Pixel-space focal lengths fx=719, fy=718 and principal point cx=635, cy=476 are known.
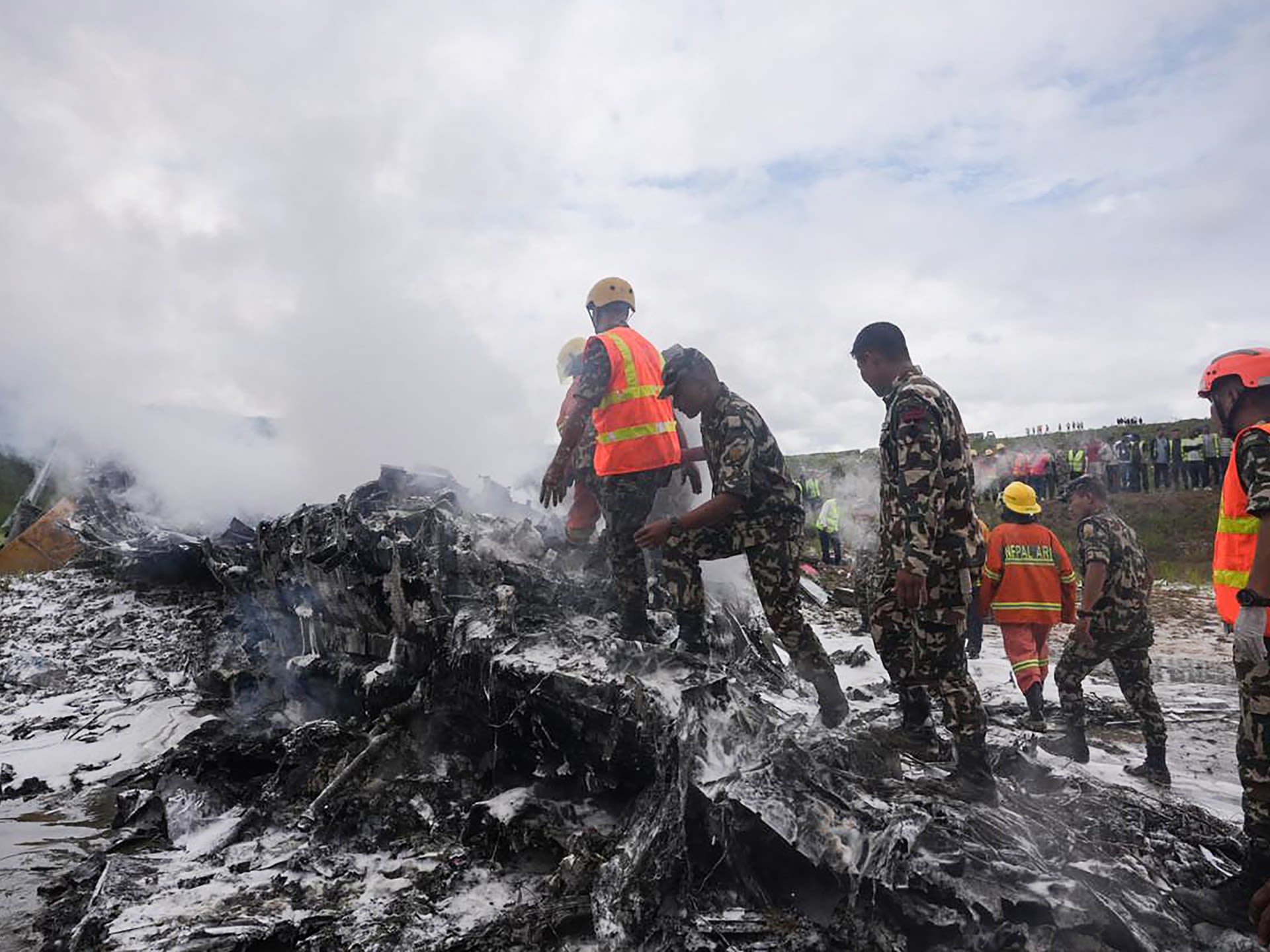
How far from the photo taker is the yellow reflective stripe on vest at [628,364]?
3803 millimetres

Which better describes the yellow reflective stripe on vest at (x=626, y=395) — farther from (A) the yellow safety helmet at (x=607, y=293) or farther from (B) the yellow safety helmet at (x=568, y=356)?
(B) the yellow safety helmet at (x=568, y=356)

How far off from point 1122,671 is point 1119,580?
20.6 inches

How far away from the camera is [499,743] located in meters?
3.56

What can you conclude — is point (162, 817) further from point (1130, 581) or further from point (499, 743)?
point (1130, 581)

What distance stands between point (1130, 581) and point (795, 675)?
6.34ft

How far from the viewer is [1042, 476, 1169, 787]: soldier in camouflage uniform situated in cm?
386

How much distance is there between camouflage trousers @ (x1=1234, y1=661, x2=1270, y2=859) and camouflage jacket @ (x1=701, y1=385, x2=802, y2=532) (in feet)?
5.54

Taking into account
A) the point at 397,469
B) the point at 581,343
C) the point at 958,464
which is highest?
the point at 581,343

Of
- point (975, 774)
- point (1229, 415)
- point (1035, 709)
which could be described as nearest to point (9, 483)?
point (1035, 709)

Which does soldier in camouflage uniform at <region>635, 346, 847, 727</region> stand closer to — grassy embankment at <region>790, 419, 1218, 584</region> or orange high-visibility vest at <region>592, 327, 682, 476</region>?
orange high-visibility vest at <region>592, 327, 682, 476</region>

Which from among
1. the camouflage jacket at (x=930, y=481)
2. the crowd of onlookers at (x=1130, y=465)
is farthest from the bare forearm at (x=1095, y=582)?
the crowd of onlookers at (x=1130, y=465)

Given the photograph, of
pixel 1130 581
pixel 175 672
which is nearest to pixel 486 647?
pixel 1130 581

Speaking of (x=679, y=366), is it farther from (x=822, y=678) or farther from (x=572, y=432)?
(x=822, y=678)

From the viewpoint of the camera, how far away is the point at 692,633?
376 cm
